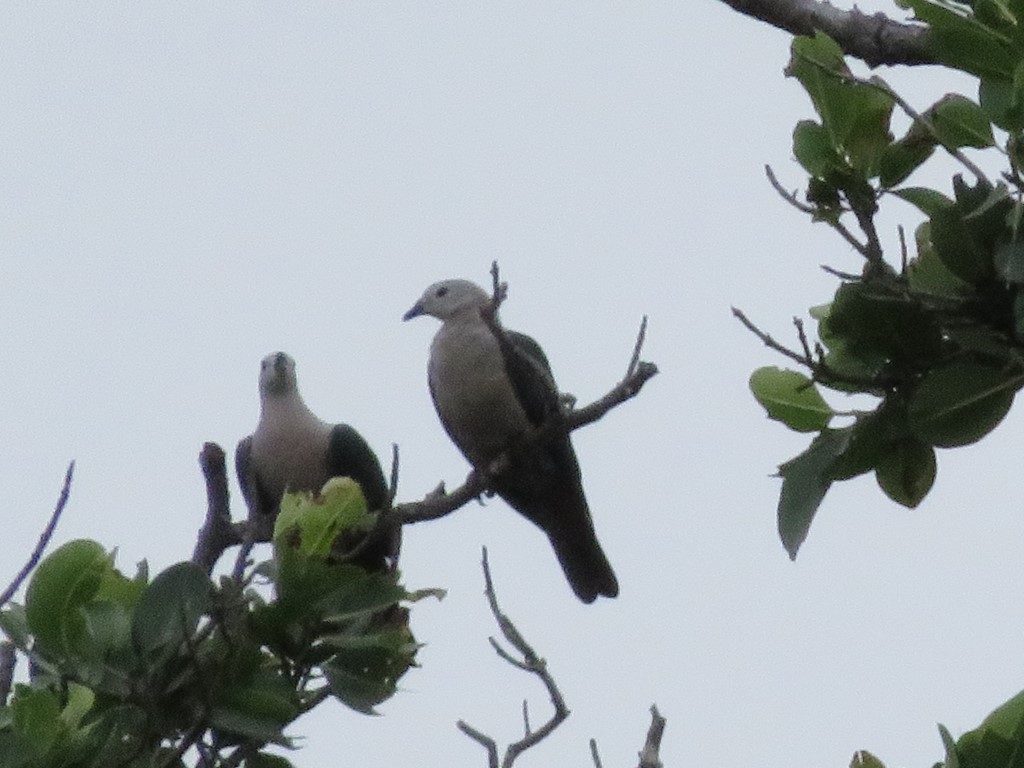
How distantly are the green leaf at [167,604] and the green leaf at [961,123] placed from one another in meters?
1.21

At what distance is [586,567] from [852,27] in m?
4.48

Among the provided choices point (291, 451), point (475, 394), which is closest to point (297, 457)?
point (291, 451)

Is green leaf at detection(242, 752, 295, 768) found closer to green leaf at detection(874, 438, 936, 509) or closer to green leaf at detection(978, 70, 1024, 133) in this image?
green leaf at detection(874, 438, 936, 509)

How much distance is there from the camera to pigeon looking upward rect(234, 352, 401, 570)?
22.7ft

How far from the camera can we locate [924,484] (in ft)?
8.63

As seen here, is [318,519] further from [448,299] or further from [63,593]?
[448,299]

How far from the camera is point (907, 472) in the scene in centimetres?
261

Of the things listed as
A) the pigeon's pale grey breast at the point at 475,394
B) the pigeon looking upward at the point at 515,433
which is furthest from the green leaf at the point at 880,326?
the pigeon's pale grey breast at the point at 475,394

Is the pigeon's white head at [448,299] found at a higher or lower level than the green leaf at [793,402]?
higher

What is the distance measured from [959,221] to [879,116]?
24cm

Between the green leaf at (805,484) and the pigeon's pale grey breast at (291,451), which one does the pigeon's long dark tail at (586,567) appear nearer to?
the pigeon's pale grey breast at (291,451)

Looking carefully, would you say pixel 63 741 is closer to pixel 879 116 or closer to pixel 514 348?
pixel 879 116

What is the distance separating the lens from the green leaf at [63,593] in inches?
105

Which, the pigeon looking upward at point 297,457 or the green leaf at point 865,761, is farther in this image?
the pigeon looking upward at point 297,457
